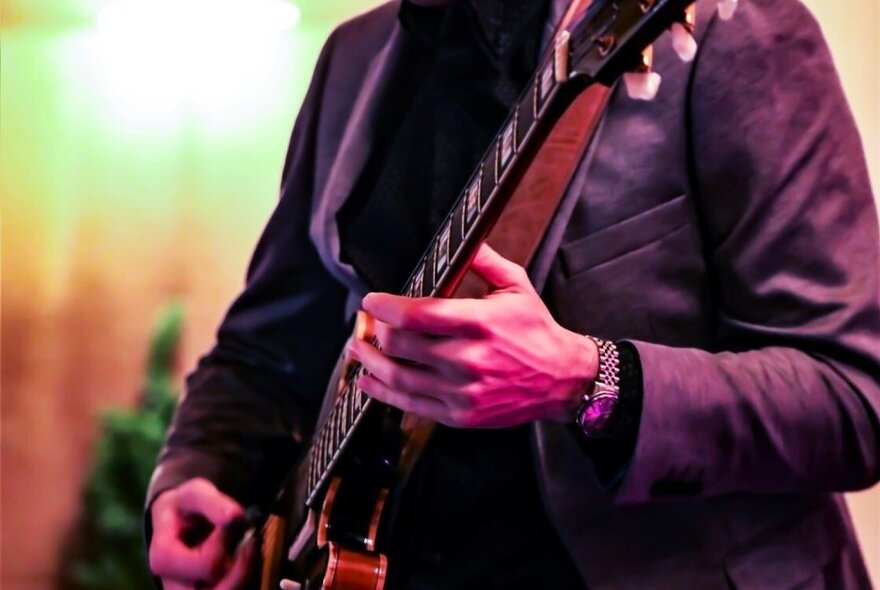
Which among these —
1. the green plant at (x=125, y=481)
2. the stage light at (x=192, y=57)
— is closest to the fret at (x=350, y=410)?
the green plant at (x=125, y=481)

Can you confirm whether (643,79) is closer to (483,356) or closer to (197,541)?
(483,356)

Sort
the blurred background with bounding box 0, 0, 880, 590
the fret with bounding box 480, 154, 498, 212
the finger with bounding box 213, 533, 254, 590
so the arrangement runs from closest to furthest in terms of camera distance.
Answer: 1. the fret with bounding box 480, 154, 498, 212
2. the finger with bounding box 213, 533, 254, 590
3. the blurred background with bounding box 0, 0, 880, 590

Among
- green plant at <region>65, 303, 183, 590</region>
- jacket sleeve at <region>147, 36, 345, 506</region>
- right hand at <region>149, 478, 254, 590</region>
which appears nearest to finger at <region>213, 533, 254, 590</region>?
right hand at <region>149, 478, 254, 590</region>

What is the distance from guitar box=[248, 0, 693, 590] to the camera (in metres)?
0.54

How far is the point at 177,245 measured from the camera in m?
1.90

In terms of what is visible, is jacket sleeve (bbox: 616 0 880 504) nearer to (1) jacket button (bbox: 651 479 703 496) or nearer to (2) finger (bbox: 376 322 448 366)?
(1) jacket button (bbox: 651 479 703 496)

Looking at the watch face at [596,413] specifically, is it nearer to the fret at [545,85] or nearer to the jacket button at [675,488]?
the jacket button at [675,488]

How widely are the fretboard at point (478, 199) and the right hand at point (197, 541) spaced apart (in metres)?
0.23

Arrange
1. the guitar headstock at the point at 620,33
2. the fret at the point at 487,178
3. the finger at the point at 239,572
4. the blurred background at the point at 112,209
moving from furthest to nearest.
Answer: the blurred background at the point at 112,209 < the finger at the point at 239,572 < the fret at the point at 487,178 < the guitar headstock at the point at 620,33

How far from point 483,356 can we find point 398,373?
6 centimetres

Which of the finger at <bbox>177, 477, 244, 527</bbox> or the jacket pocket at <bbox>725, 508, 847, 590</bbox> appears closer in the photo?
the jacket pocket at <bbox>725, 508, 847, 590</bbox>

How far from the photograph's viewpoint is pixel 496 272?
0.63m

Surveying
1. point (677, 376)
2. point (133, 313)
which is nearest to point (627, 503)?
point (677, 376)

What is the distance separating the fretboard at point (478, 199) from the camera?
601 millimetres
